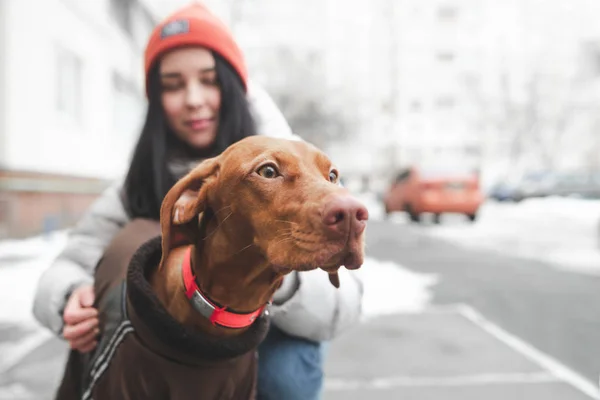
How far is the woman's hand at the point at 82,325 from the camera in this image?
5.03ft

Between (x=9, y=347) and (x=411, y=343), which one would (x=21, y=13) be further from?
(x=411, y=343)

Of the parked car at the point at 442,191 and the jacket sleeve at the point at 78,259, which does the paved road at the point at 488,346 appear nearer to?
the jacket sleeve at the point at 78,259

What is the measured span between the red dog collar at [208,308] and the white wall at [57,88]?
3631 millimetres

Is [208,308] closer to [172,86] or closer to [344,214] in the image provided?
[344,214]

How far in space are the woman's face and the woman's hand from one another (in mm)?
630

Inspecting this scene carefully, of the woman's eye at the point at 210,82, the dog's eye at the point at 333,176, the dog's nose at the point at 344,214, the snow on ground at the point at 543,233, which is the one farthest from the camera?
the snow on ground at the point at 543,233

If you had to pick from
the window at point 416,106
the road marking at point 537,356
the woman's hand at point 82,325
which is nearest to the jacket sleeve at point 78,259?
the woman's hand at point 82,325

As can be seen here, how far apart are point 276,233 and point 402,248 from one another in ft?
22.9

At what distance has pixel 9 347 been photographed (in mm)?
3246

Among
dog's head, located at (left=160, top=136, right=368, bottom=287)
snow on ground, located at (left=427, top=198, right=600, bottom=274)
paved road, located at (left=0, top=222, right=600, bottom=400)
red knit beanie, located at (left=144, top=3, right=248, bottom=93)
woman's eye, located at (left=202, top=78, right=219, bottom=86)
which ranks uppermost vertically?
red knit beanie, located at (left=144, top=3, right=248, bottom=93)

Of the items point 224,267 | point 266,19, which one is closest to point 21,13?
point 224,267

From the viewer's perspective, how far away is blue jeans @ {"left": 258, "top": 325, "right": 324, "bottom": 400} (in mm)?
1727

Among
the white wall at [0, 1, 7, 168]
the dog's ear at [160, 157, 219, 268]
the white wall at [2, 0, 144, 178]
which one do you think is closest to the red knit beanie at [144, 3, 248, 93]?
the dog's ear at [160, 157, 219, 268]

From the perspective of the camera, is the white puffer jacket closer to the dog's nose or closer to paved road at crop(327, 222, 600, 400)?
the dog's nose
